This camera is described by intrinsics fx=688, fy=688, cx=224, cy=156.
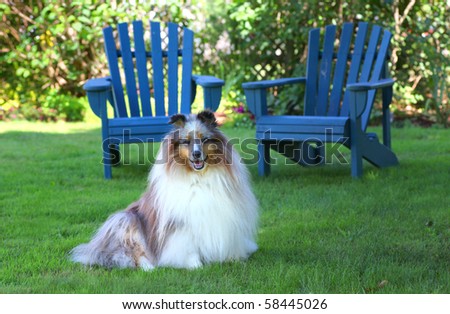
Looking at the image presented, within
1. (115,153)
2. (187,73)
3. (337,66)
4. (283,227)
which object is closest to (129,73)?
(187,73)

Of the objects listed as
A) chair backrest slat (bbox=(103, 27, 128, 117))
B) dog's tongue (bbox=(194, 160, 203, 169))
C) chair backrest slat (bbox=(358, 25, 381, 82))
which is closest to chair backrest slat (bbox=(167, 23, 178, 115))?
chair backrest slat (bbox=(103, 27, 128, 117))

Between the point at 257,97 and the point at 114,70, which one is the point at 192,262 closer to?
the point at 257,97

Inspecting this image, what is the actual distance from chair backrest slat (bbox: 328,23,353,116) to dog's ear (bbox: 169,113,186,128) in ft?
10.3

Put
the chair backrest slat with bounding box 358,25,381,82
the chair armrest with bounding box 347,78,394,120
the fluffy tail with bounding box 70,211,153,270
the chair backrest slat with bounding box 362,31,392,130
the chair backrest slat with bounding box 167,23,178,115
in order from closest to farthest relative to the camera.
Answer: the fluffy tail with bounding box 70,211,153,270
the chair armrest with bounding box 347,78,394,120
the chair backrest slat with bounding box 362,31,392,130
the chair backrest slat with bounding box 358,25,381,82
the chair backrest slat with bounding box 167,23,178,115

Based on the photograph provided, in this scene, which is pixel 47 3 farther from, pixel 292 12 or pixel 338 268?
pixel 338 268

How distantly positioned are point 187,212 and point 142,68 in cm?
338

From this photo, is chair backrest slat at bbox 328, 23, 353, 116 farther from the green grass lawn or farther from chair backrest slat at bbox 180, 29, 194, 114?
chair backrest slat at bbox 180, 29, 194, 114

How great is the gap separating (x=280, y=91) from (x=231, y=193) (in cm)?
581

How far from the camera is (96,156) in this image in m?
6.69

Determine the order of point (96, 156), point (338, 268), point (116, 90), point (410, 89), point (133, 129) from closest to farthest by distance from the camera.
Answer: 1. point (338, 268)
2. point (133, 129)
3. point (116, 90)
4. point (96, 156)
5. point (410, 89)

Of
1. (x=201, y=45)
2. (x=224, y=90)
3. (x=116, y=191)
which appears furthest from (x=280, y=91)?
(x=116, y=191)

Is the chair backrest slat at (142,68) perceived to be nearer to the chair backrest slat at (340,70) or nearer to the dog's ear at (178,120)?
the chair backrest slat at (340,70)

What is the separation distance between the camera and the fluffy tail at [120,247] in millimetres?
3230

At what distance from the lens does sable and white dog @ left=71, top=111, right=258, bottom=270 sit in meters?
3.18
